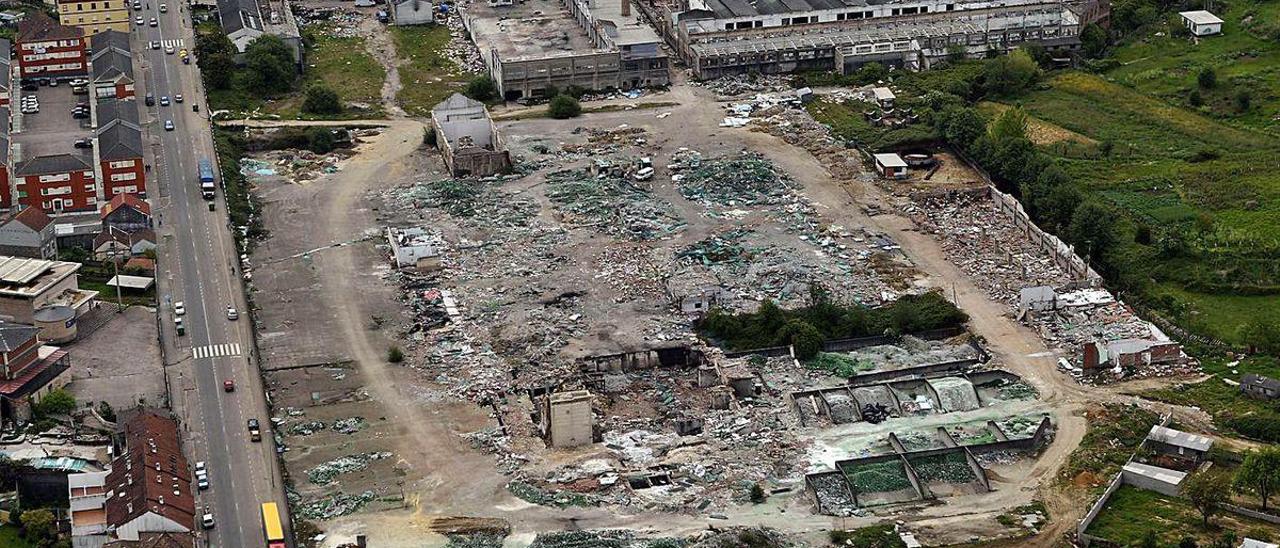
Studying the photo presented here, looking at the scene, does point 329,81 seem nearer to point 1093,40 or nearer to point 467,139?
point 467,139

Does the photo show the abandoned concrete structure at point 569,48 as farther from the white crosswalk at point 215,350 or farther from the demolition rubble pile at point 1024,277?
the white crosswalk at point 215,350

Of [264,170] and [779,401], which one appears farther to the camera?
[264,170]

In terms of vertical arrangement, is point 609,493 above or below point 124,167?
below

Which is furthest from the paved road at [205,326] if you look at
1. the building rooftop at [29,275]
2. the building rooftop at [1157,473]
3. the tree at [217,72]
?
the building rooftop at [1157,473]

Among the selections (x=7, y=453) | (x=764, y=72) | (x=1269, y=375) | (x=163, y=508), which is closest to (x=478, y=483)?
(x=163, y=508)

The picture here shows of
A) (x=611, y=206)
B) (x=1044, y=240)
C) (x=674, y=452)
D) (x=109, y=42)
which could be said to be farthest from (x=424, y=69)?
(x=674, y=452)

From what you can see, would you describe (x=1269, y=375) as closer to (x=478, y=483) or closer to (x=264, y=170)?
(x=478, y=483)

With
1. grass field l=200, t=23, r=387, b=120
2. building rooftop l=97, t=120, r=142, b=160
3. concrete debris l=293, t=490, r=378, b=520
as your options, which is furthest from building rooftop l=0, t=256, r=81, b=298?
grass field l=200, t=23, r=387, b=120
